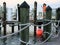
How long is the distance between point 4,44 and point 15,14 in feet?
17.5

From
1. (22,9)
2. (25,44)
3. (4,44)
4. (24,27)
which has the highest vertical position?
(22,9)

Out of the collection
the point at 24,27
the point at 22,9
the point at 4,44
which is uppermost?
the point at 22,9

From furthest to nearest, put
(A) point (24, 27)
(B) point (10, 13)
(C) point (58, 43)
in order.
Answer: (B) point (10, 13)
(C) point (58, 43)
(A) point (24, 27)

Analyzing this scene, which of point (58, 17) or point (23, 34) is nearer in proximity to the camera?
point (23, 34)

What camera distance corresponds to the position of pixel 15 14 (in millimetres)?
14648

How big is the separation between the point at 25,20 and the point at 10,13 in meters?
9.48

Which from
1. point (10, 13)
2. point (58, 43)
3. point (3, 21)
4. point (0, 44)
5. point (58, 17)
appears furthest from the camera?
point (10, 13)

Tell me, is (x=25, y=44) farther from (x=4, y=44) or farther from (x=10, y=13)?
(x=10, y=13)

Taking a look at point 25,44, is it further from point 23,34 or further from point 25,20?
point 25,20

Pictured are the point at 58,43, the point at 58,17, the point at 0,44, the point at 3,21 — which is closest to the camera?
the point at 58,43

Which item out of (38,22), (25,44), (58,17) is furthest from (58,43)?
(38,22)

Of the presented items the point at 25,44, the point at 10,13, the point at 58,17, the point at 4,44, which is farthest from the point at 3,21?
the point at 25,44

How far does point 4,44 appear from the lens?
955cm

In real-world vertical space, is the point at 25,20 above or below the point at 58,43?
above
